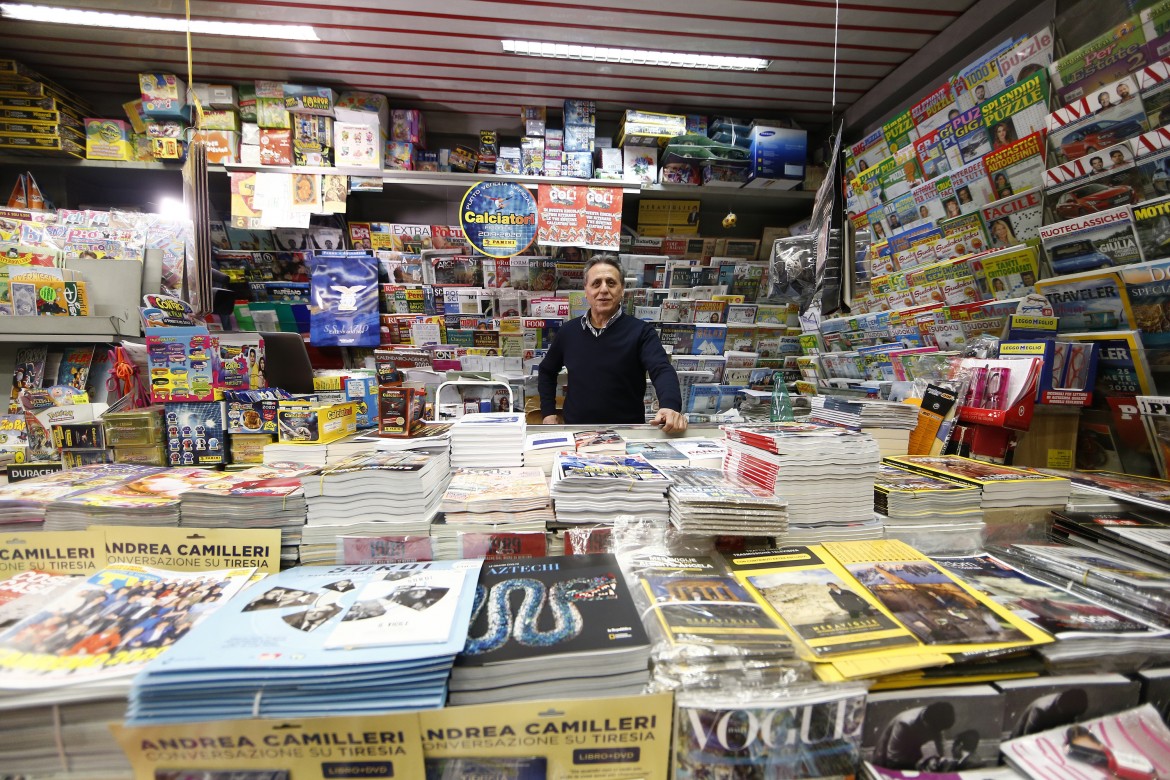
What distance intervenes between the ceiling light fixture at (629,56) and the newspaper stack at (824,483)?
2733 mm

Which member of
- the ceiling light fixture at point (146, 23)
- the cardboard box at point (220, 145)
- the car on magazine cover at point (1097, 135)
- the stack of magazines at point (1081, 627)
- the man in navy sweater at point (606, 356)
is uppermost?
the ceiling light fixture at point (146, 23)

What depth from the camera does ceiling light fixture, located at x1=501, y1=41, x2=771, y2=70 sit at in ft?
8.73

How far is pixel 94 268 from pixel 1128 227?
4.60 meters

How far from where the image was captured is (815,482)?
1119 mm

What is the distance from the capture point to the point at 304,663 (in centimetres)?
64

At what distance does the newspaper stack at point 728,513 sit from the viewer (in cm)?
100

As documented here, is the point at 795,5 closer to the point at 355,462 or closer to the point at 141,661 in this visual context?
the point at 355,462

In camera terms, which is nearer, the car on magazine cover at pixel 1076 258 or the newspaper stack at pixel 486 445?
the newspaper stack at pixel 486 445

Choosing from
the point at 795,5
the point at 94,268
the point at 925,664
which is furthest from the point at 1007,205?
the point at 94,268

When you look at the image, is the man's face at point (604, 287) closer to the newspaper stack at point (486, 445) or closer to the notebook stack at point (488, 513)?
the newspaper stack at point (486, 445)

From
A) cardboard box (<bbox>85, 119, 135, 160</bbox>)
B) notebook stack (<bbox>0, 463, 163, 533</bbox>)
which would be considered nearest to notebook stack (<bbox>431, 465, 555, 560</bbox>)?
notebook stack (<bbox>0, 463, 163, 533</bbox>)

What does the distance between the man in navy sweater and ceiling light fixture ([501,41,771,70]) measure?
4.36ft

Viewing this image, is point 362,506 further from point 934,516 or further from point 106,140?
point 106,140

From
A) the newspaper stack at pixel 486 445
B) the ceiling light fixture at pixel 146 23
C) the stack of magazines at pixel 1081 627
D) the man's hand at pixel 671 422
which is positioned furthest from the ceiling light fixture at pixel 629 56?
the stack of magazines at pixel 1081 627
